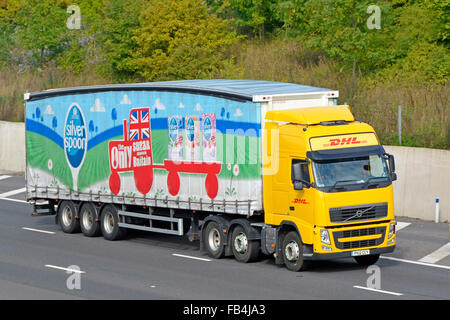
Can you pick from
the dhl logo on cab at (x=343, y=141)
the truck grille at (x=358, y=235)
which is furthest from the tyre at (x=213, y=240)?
the dhl logo on cab at (x=343, y=141)

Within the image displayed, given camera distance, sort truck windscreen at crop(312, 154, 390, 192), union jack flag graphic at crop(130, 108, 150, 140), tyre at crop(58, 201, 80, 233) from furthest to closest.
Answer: tyre at crop(58, 201, 80, 233)
union jack flag graphic at crop(130, 108, 150, 140)
truck windscreen at crop(312, 154, 390, 192)

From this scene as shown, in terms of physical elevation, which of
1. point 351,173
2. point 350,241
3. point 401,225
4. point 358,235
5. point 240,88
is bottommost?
point 401,225

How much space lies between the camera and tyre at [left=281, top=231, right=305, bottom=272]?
1923 cm

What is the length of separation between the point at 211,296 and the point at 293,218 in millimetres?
3035

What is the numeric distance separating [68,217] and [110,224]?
1.97 metres

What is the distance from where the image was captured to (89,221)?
2548 cm

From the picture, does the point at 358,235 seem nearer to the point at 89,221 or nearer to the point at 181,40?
the point at 89,221

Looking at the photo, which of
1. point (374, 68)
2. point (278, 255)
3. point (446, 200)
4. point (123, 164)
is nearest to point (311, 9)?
point (374, 68)

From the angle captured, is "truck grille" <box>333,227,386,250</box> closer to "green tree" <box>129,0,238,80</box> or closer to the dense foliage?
the dense foliage

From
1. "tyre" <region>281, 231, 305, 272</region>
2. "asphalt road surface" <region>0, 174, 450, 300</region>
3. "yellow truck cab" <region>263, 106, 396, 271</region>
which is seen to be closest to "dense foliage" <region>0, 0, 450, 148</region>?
"asphalt road surface" <region>0, 174, 450, 300</region>

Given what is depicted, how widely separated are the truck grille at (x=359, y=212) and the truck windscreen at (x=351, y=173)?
0.40 metres

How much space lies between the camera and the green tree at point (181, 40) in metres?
40.8

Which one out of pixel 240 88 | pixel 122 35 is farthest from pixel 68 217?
pixel 122 35

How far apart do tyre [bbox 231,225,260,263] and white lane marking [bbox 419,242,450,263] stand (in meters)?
3.94
